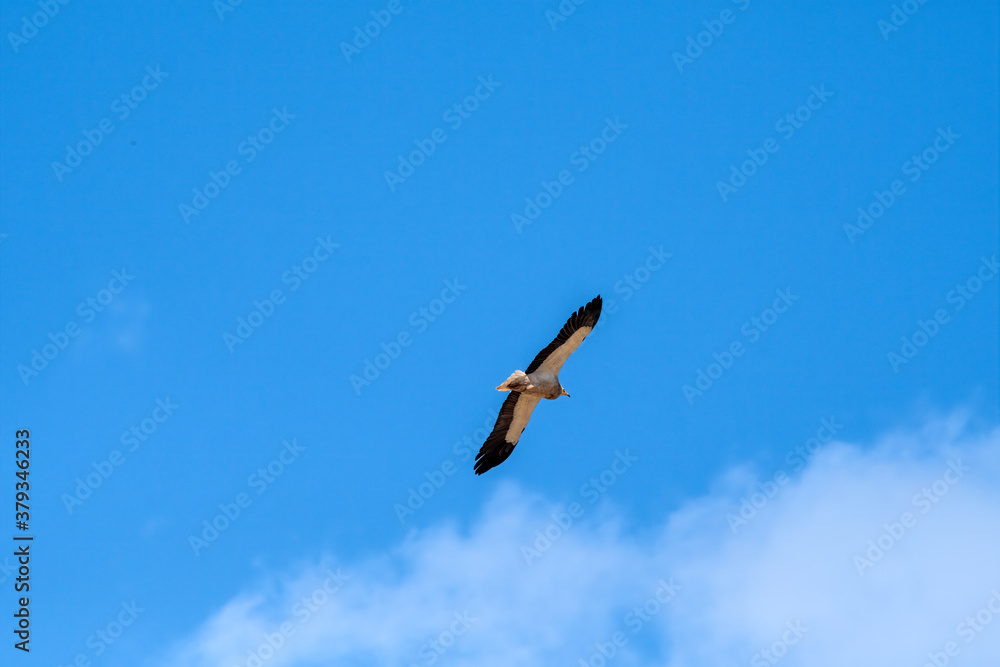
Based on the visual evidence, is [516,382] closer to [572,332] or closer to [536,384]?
[536,384]

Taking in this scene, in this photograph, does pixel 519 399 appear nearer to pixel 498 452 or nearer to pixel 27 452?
pixel 498 452

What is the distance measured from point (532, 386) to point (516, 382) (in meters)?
0.49

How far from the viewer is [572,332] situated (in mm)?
19734

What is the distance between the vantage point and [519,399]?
2103cm

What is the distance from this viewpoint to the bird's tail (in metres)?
19.7

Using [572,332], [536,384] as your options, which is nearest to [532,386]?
[536,384]

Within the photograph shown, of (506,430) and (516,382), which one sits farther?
(506,430)

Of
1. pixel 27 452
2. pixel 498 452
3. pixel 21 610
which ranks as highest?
pixel 27 452

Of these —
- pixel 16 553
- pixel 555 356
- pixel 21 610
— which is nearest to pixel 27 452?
pixel 16 553

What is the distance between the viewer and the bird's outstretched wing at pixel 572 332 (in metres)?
19.8

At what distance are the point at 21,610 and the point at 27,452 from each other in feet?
13.4

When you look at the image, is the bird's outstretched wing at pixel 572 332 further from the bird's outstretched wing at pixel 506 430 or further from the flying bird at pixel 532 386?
the bird's outstretched wing at pixel 506 430

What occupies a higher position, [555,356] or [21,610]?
[21,610]

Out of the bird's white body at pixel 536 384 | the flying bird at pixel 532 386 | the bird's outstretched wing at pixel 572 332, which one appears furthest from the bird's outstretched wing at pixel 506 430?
the bird's outstretched wing at pixel 572 332
